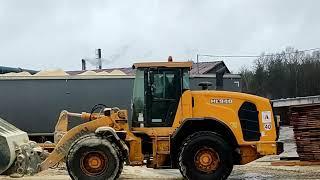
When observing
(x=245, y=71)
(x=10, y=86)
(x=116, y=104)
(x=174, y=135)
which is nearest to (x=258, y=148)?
(x=174, y=135)

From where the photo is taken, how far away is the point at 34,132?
17547 millimetres

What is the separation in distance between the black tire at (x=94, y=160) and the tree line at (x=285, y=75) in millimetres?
47431

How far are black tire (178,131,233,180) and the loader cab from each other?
70 cm

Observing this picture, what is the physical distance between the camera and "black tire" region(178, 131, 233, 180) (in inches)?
398

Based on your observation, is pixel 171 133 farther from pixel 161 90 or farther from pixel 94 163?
pixel 94 163

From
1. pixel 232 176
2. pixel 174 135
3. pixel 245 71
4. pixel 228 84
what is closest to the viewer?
pixel 174 135

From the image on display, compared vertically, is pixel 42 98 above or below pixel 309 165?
above

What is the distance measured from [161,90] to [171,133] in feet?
2.92

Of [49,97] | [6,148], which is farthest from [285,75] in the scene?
[6,148]

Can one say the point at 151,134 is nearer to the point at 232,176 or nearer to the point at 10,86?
the point at 232,176

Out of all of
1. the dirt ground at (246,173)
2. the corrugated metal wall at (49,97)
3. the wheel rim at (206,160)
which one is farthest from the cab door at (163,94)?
the corrugated metal wall at (49,97)

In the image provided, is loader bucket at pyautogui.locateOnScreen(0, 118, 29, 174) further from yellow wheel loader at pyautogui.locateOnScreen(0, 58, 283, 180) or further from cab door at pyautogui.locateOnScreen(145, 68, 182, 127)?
cab door at pyautogui.locateOnScreen(145, 68, 182, 127)

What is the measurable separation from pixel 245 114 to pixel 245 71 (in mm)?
49631

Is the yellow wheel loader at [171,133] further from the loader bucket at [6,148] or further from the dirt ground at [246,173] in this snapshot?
the dirt ground at [246,173]
